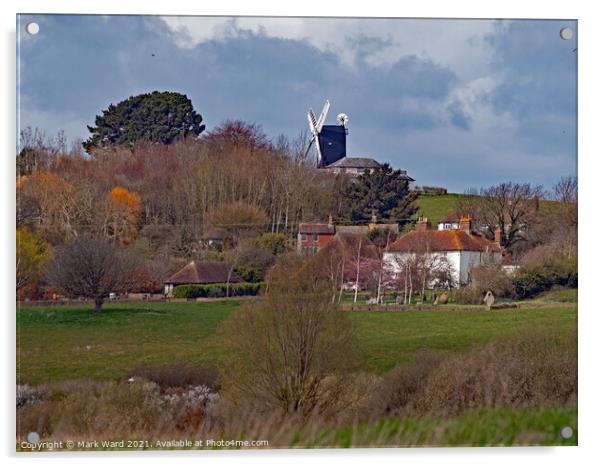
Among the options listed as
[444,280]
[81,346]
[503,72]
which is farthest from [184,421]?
[503,72]

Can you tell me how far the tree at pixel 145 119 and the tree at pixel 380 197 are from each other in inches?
68.3

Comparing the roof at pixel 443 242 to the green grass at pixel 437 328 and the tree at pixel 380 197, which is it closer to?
the tree at pixel 380 197

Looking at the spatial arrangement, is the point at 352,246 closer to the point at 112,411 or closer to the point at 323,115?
the point at 323,115

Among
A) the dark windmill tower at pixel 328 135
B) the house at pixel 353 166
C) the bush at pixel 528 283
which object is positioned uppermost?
the dark windmill tower at pixel 328 135

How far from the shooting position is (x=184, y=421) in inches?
415

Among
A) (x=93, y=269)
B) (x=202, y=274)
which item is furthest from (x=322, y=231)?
(x=93, y=269)

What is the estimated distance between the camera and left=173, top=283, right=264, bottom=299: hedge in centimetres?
1120

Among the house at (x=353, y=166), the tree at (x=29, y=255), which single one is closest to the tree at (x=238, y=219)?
the house at (x=353, y=166)

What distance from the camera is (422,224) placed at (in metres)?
11.6

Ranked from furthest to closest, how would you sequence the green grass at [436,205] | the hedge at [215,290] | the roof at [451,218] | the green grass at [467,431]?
the roof at [451,218]
the green grass at [436,205]
the hedge at [215,290]
the green grass at [467,431]

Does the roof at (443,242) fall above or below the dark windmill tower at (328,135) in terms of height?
below

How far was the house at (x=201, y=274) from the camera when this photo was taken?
37.1ft

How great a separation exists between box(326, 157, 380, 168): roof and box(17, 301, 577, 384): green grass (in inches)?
60.8
